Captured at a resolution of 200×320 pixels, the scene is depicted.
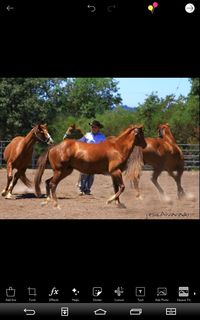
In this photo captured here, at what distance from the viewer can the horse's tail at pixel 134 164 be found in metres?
A: 2.82

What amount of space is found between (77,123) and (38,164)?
0.36m

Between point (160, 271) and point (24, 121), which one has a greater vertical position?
point (24, 121)

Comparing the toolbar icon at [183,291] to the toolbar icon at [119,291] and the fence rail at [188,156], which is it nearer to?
the toolbar icon at [119,291]

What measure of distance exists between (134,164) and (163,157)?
0.17 metres

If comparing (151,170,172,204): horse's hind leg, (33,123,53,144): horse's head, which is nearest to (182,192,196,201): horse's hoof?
(151,170,172,204): horse's hind leg

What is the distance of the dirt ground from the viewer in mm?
2179

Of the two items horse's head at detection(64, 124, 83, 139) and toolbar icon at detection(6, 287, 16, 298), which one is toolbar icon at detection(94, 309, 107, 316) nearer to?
toolbar icon at detection(6, 287, 16, 298)

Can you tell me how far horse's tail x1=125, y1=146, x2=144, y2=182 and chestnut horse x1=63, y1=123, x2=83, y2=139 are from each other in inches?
14.5

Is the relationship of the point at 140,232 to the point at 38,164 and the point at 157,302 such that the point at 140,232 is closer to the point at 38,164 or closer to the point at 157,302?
the point at 157,302

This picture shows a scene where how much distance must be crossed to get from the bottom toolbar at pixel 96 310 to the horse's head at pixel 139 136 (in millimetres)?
1020

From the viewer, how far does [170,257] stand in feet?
5.90

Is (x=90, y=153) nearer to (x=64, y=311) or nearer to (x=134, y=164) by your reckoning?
(x=134, y=164)
